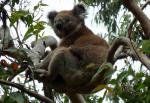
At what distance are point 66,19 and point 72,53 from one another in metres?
1.09

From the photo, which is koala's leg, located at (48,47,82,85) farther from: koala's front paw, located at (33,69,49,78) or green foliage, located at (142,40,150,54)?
green foliage, located at (142,40,150,54)

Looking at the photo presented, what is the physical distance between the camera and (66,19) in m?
7.36

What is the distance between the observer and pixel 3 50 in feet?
13.7

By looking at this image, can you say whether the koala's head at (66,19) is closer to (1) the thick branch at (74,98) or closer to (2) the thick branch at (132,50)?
(1) the thick branch at (74,98)

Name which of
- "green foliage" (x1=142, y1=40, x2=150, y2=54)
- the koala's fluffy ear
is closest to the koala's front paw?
the koala's fluffy ear

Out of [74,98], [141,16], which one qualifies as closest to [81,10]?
[74,98]

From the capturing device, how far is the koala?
19.2 ft

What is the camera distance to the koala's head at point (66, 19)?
718 centimetres

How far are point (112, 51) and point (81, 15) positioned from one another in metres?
3.18

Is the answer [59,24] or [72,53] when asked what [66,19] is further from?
[72,53]

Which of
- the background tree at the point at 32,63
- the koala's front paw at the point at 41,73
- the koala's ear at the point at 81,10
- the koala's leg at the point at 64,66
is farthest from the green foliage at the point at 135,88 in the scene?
the koala's ear at the point at 81,10

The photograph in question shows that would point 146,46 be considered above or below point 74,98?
above

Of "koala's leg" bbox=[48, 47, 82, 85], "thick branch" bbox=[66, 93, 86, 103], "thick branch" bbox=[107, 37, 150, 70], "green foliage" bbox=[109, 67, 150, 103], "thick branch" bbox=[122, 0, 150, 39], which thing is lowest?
"thick branch" bbox=[66, 93, 86, 103]

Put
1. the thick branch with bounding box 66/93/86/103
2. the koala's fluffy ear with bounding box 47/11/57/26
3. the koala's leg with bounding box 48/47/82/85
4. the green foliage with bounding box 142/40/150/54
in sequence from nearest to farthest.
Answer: the green foliage with bounding box 142/40/150/54, the koala's leg with bounding box 48/47/82/85, the thick branch with bounding box 66/93/86/103, the koala's fluffy ear with bounding box 47/11/57/26
